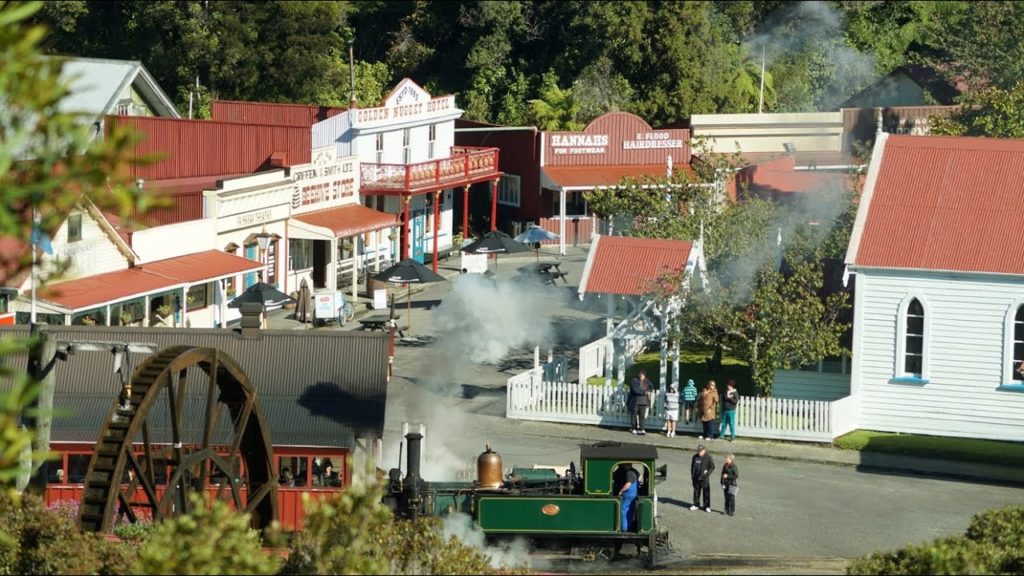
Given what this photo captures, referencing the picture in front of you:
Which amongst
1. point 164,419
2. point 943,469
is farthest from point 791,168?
point 164,419

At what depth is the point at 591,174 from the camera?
2330 inches

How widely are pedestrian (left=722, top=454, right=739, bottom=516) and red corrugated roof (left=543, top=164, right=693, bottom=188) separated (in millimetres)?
27716

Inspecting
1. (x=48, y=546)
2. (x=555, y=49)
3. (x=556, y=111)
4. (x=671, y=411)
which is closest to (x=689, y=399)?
(x=671, y=411)

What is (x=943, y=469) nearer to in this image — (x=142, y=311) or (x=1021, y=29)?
(x=142, y=311)

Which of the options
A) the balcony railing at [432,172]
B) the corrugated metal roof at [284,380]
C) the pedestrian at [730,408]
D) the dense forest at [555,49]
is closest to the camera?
the corrugated metal roof at [284,380]

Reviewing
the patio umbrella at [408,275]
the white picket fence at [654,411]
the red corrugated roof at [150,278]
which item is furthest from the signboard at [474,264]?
the white picket fence at [654,411]

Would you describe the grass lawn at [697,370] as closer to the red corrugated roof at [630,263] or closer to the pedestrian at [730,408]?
the red corrugated roof at [630,263]

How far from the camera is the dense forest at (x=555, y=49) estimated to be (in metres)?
68.7

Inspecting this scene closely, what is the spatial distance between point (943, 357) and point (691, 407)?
5.21 meters

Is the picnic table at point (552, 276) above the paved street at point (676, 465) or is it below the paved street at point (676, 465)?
above

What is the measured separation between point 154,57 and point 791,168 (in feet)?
86.5

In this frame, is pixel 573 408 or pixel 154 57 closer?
pixel 573 408

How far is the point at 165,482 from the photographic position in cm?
2727

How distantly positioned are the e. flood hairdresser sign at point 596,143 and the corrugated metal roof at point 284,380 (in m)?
30.6
